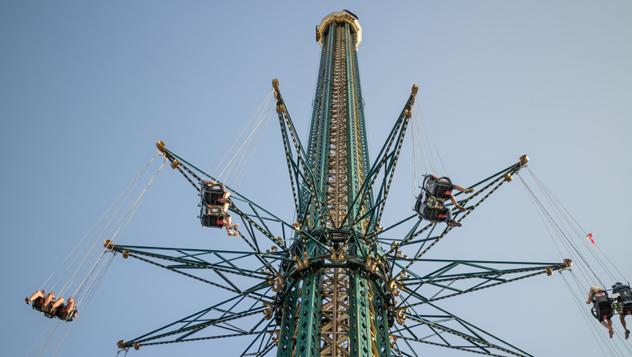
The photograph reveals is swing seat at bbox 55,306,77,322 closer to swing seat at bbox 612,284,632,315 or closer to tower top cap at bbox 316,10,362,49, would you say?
swing seat at bbox 612,284,632,315

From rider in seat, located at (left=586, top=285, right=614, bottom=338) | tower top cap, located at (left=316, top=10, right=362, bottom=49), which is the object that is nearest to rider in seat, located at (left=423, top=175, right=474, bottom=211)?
rider in seat, located at (left=586, top=285, right=614, bottom=338)

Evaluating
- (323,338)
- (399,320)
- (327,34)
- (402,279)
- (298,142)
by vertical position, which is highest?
(327,34)

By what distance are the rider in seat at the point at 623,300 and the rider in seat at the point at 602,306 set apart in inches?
11.0

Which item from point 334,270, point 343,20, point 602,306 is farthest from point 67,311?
point 343,20

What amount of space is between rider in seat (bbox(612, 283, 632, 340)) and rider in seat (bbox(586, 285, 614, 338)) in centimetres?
28

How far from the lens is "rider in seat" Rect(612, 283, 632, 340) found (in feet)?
55.3

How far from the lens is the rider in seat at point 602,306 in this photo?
55.8 ft

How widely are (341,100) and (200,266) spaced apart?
1239 cm

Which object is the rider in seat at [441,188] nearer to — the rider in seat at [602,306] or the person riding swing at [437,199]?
the person riding swing at [437,199]

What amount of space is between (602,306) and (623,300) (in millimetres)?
621

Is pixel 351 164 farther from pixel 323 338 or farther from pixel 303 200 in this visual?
pixel 323 338

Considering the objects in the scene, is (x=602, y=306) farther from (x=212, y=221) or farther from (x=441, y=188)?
(x=212, y=221)

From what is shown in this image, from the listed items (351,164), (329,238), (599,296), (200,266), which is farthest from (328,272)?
(599,296)

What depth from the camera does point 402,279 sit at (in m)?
19.0
